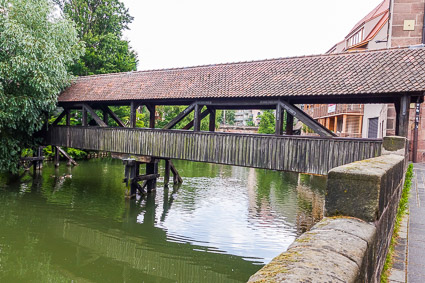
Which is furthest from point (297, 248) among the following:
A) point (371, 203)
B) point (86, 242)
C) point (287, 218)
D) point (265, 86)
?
point (287, 218)

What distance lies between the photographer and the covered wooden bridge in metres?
8.05

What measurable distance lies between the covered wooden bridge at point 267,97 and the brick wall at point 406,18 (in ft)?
21.6

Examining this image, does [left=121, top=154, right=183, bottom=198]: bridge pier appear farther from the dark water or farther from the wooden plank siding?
the dark water

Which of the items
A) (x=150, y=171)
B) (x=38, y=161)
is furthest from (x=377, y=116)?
(x=38, y=161)

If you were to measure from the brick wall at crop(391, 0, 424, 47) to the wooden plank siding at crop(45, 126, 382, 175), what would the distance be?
897 cm

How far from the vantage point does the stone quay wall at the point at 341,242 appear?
47.3 inches

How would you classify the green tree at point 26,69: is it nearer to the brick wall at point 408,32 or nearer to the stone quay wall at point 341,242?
the stone quay wall at point 341,242

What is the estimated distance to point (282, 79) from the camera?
9.52 m

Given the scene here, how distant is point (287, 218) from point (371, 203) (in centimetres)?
907

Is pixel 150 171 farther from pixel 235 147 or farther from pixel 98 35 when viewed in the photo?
pixel 98 35

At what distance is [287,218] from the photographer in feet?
34.8

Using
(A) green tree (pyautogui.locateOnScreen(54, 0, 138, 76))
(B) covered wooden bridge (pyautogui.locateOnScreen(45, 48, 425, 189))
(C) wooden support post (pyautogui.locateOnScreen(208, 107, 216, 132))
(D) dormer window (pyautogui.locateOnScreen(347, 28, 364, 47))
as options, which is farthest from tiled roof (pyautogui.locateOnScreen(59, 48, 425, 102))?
(D) dormer window (pyautogui.locateOnScreen(347, 28, 364, 47))

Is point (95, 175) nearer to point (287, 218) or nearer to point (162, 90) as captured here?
point (162, 90)

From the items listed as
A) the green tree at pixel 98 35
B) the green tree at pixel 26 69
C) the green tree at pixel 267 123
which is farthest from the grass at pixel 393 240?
the green tree at pixel 267 123
